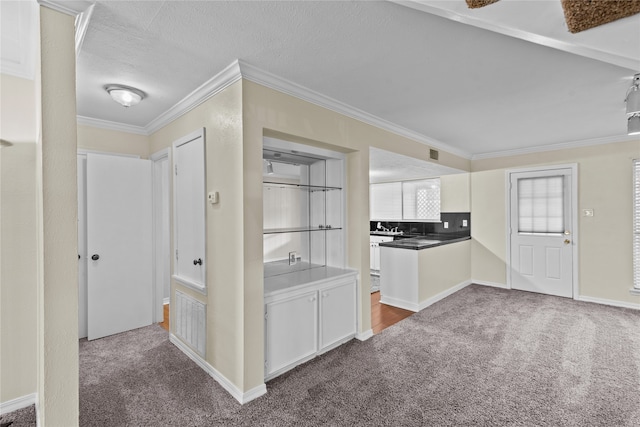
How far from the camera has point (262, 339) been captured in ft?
7.69

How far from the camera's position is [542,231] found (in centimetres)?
495

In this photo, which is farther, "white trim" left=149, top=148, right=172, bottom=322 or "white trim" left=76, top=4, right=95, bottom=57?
"white trim" left=149, top=148, right=172, bottom=322

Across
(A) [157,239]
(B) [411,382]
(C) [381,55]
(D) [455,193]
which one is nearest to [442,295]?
(D) [455,193]

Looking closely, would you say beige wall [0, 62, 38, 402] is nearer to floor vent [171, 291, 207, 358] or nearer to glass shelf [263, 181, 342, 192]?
floor vent [171, 291, 207, 358]

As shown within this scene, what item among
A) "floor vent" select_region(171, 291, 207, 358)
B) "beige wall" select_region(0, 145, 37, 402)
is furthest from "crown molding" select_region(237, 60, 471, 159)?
"floor vent" select_region(171, 291, 207, 358)

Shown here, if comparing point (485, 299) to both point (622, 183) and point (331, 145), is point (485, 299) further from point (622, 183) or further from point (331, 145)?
point (331, 145)

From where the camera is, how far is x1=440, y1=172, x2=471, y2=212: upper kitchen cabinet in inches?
223

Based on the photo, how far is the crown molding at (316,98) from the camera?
88.7 inches

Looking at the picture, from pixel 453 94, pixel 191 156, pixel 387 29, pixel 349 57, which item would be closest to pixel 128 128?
pixel 191 156

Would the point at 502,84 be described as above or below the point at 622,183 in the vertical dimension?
above

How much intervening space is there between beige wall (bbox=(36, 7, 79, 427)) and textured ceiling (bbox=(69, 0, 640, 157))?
1.28 feet

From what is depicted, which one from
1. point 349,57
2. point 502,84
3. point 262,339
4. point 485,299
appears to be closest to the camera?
point 349,57

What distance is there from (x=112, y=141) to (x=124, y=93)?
129 centimetres

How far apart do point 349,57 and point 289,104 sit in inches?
26.0
